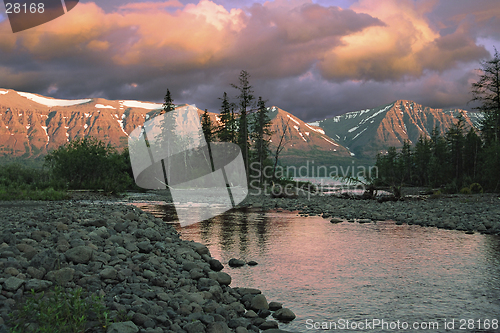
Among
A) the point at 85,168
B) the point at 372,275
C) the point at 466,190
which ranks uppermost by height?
the point at 85,168

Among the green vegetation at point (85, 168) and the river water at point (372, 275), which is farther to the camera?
the green vegetation at point (85, 168)

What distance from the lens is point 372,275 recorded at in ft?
29.7

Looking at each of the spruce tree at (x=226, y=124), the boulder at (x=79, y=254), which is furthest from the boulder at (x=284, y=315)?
the spruce tree at (x=226, y=124)

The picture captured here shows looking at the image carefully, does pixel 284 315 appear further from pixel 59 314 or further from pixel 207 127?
pixel 207 127

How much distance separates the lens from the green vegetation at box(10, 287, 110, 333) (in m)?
4.88

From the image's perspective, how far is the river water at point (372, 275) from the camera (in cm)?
651

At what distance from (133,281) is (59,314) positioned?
6.41 feet

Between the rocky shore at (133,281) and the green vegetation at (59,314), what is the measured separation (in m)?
0.13

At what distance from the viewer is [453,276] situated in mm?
8875

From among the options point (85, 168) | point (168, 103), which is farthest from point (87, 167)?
point (168, 103)

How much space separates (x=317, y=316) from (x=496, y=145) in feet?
135

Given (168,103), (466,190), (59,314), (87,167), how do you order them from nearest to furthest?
(59,314) < (466,190) < (87,167) < (168,103)

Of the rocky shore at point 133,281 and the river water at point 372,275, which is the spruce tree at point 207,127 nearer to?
Result: the river water at point 372,275

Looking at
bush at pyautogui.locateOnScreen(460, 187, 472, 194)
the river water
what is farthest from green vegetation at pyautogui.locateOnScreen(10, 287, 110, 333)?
bush at pyautogui.locateOnScreen(460, 187, 472, 194)
